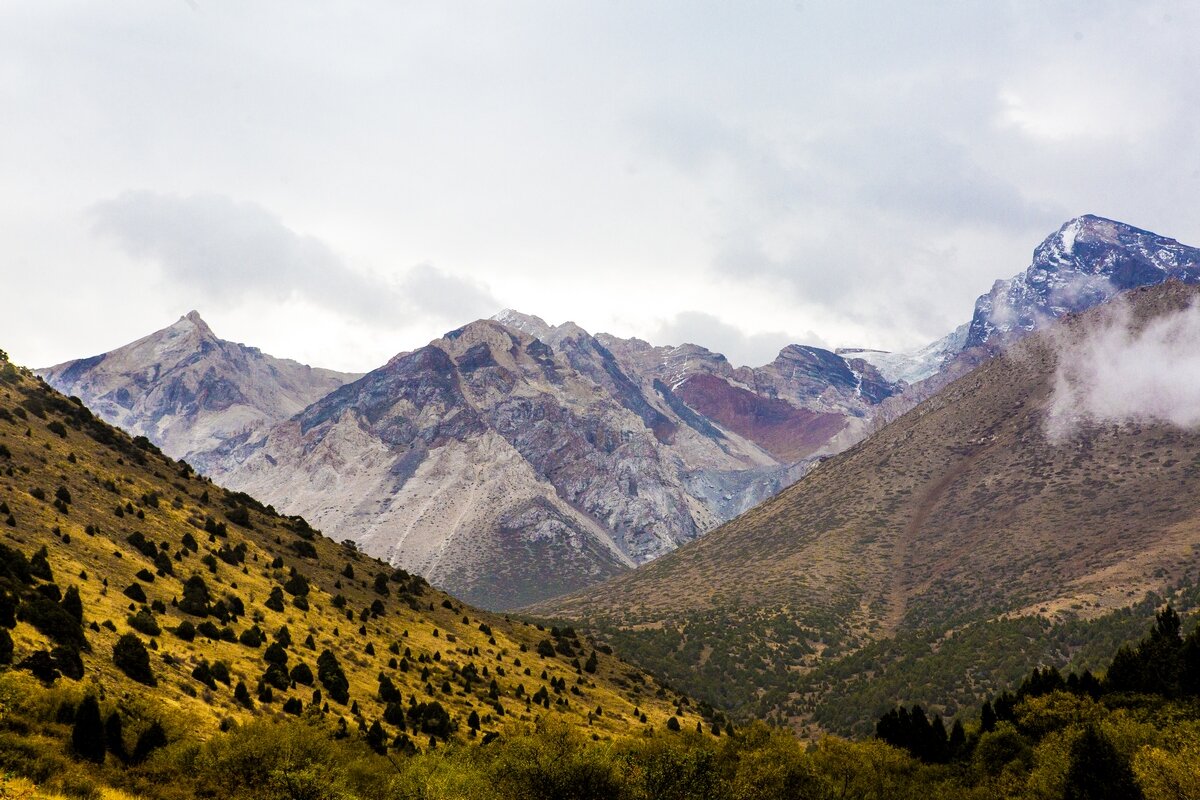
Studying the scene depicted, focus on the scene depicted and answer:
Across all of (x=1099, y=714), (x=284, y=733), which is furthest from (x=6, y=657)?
(x=1099, y=714)

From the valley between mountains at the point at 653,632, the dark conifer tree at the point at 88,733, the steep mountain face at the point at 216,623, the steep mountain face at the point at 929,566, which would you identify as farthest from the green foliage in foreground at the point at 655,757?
the steep mountain face at the point at 929,566

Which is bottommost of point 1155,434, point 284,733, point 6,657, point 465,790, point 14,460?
point 465,790

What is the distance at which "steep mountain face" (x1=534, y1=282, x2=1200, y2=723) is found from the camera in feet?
425

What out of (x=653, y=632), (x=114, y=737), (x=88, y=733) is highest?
(x=88, y=733)

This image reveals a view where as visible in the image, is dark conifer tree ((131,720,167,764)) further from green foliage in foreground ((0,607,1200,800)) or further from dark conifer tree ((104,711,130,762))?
dark conifer tree ((104,711,130,762))

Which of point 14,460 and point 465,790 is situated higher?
point 14,460

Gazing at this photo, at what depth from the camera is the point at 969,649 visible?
121m

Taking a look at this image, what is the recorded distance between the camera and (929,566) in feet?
543

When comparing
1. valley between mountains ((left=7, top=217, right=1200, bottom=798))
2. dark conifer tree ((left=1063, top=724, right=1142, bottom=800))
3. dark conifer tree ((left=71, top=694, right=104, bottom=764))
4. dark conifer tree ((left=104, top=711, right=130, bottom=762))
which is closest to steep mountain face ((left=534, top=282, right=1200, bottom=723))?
valley between mountains ((left=7, top=217, right=1200, bottom=798))

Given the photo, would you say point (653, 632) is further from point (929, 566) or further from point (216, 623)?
point (216, 623)

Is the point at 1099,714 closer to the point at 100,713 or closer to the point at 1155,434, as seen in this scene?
the point at 100,713

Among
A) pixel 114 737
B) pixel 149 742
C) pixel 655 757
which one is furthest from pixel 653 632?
pixel 114 737

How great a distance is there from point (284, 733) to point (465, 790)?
35.2ft

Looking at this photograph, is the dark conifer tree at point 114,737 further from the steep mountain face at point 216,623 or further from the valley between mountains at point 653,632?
the steep mountain face at point 216,623
